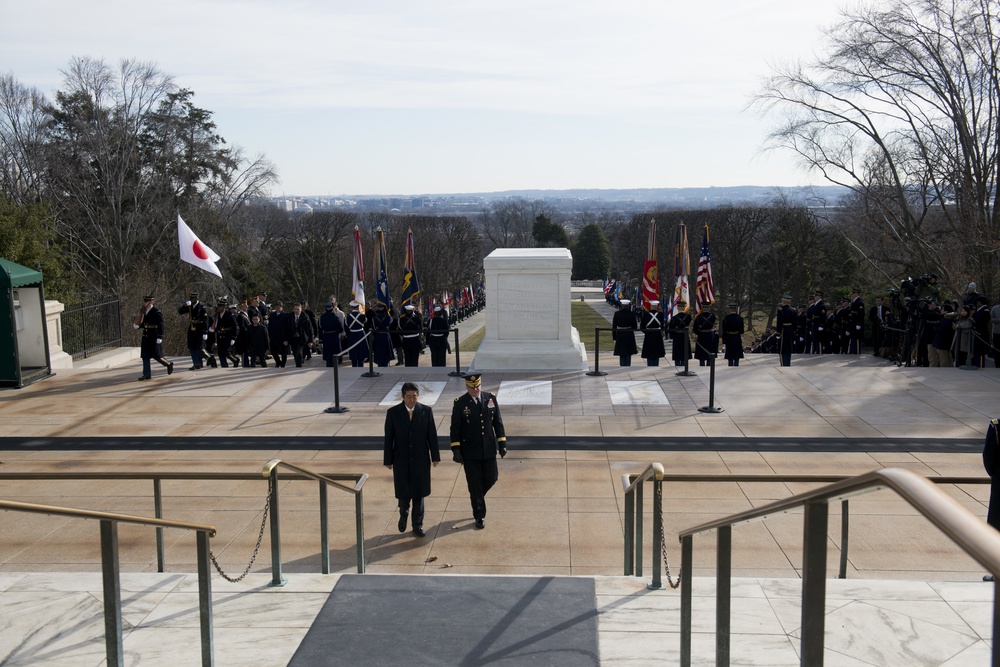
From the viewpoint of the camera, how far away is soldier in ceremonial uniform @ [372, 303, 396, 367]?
711 inches

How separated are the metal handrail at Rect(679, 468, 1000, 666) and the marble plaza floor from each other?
34cm

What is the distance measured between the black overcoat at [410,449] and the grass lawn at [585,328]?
2305cm

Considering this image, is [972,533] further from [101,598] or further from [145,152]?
[145,152]

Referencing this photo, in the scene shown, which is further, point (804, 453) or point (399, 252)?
point (399, 252)

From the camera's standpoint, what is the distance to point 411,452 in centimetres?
852

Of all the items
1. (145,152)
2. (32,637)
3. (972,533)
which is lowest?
(32,637)

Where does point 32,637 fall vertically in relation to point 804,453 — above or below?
above

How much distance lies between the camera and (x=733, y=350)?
1758cm

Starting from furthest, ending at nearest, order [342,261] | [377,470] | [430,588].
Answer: [342,261]
[377,470]
[430,588]

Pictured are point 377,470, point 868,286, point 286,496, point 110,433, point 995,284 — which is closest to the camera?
point 286,496

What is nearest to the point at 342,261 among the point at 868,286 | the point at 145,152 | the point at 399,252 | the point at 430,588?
the point at 399,252

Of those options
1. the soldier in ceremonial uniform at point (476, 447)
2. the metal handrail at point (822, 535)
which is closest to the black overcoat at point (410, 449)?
the soldier in ceremonial uniform at point (476, 447)

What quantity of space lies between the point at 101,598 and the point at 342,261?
5739cm

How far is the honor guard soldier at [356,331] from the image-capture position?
60.3 ft
